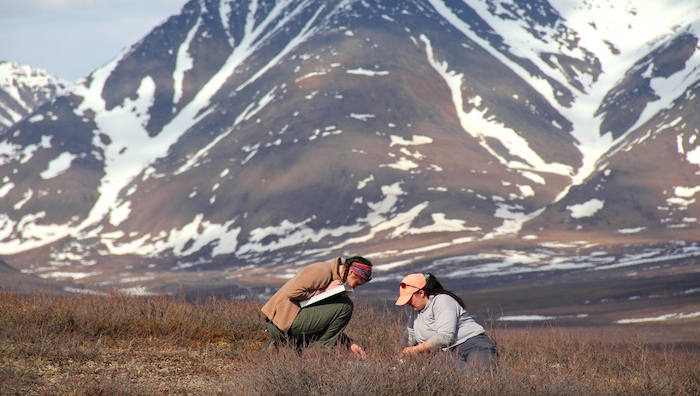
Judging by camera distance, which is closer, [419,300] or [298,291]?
[419,300]

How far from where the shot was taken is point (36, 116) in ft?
576

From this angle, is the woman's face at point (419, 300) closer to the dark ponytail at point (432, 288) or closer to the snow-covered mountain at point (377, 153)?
the dark ponytail at point (432, 288)

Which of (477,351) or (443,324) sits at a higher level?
(443,324)

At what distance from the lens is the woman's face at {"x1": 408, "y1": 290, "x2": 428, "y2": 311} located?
397 inches

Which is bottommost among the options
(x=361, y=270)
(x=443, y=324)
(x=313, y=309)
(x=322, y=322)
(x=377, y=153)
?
(x=443, y=324)

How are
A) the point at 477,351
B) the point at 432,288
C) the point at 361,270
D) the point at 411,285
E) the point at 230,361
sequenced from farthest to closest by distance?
the point at 230,361 < the point at 361,270 < the point at 432,288 < the point at 411,285 < the point at 477,351

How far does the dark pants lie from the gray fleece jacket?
0.18 feet

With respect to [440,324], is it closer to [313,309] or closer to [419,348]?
[419,348]

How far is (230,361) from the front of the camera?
11.2 m

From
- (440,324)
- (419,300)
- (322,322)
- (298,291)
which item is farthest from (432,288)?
(298,291)

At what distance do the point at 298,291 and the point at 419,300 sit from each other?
138 centimetres

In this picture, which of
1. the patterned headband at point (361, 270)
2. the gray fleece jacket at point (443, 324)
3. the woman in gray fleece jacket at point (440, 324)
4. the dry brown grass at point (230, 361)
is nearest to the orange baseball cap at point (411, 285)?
the woman in gray fleece jacket at point (440, 324)

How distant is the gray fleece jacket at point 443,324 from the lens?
981 cm

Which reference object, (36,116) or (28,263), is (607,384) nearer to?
(28,263)
